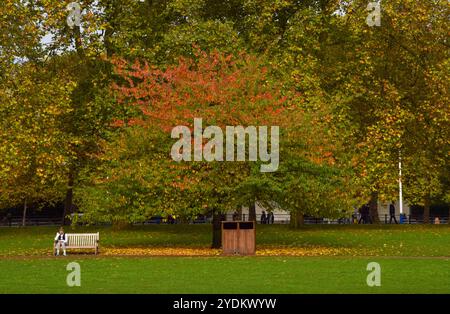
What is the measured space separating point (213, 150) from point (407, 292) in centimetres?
1444

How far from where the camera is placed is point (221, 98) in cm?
3114

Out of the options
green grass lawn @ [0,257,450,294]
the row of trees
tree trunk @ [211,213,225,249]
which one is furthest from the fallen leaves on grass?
green grass lawn @ [0,257,450,294]

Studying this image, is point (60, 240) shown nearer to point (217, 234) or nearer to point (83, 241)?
point (83, 241)

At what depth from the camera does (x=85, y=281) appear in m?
19.6

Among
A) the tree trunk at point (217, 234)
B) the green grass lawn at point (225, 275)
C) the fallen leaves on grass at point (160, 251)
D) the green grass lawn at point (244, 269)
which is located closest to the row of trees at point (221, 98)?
the fallen leaves on grass at point (160, 251)

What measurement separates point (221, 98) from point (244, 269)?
32.8ft

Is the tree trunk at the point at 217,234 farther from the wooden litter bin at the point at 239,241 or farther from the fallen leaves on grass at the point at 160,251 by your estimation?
the wooden litter bin at the point at 239,241

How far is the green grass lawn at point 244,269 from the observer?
18188 mm

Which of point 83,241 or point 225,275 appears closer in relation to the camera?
point 225,275

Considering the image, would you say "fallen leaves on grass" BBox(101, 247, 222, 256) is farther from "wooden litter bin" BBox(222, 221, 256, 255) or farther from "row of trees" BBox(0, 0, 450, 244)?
"row of trees" BBox(0, 0, 450, 244)

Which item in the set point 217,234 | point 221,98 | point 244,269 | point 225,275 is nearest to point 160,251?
point 217,234

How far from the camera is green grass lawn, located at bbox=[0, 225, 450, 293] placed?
716 inches

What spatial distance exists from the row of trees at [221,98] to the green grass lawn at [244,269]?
296 centimetres

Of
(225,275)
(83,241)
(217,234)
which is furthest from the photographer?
(217,234)
